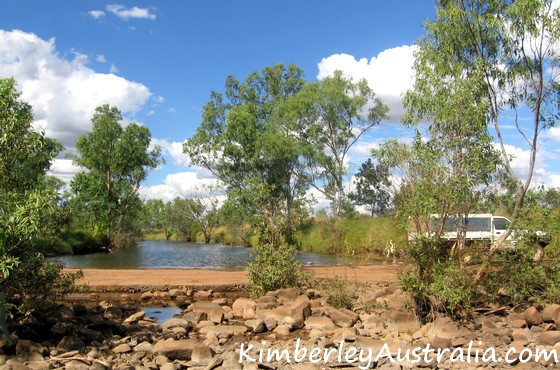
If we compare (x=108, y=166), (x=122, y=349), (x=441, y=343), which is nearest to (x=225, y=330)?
(x=122, y=349)

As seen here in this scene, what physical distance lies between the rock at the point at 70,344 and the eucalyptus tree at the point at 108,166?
4188cm

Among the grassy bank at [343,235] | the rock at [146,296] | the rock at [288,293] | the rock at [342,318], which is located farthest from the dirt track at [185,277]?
the grassy bank at [343,235]

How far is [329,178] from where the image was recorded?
4622 centimetres

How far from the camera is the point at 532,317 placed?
1210cm

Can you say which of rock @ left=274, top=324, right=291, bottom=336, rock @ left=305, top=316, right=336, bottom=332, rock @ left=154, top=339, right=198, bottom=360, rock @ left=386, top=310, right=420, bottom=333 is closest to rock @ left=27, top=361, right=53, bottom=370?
rock @ left=154, top=339, right=198, bottom=360

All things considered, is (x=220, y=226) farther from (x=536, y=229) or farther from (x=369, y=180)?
(x=536, y=229)

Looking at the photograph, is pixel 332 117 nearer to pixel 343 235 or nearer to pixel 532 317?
pixel 343 235

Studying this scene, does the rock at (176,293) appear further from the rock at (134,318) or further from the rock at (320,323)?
the rock at (320,323)

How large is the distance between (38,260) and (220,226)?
58.6 metres

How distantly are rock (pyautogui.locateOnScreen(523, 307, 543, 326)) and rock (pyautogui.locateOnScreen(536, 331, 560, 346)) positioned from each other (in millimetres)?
1569

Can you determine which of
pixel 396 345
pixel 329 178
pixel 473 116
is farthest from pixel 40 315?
pixel 329 178

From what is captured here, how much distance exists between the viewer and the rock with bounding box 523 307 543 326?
12062mm

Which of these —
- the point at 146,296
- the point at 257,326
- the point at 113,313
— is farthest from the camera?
the point at 146,296

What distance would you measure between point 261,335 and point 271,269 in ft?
14.4
